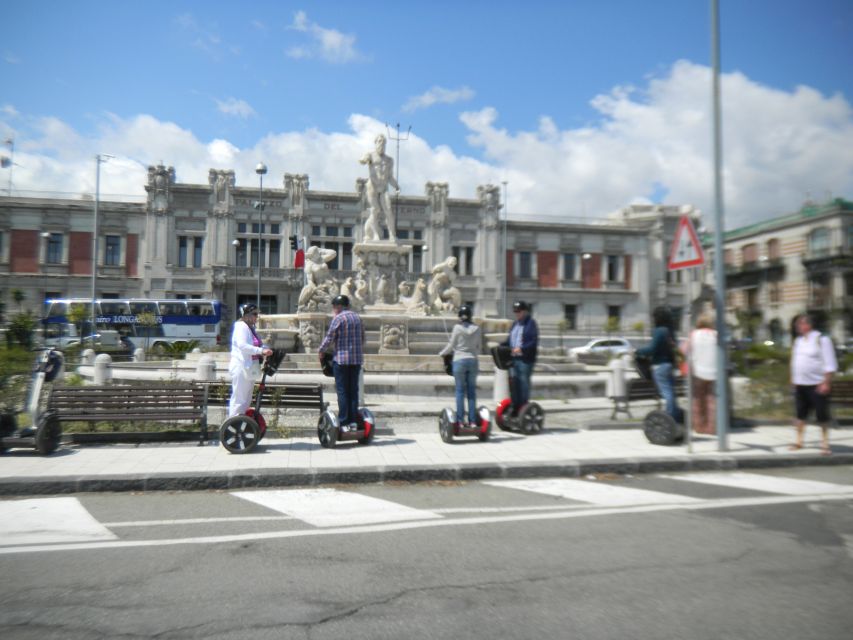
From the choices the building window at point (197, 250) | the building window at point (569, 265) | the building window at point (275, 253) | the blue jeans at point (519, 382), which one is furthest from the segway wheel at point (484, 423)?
the building window at point (569, 265)

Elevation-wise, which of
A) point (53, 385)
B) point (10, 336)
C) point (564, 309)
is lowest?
point (53, 385)

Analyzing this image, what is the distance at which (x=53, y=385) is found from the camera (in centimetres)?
794

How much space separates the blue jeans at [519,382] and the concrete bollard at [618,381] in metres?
1.80

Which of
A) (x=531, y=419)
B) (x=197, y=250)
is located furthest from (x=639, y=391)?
(x=197, y=250)

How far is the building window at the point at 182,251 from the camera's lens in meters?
A: 48.7

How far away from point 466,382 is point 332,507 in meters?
3.52

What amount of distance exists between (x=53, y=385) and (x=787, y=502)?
851 centimetres

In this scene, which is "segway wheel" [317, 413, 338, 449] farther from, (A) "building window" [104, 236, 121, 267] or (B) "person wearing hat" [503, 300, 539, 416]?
(A) "building window" [104, 236, 121, 267]

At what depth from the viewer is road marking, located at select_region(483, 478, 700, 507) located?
5.83 meters

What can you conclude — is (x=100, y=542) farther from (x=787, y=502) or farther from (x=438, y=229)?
(x=438, y=229)

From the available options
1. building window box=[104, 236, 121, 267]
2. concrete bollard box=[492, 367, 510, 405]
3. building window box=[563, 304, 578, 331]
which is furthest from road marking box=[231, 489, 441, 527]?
building window box=[563, 304, 578, 331]

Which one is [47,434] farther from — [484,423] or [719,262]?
[719,262]

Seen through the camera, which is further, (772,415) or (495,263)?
(495,263)

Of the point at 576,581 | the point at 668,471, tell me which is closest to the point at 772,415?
the point at 668,471
